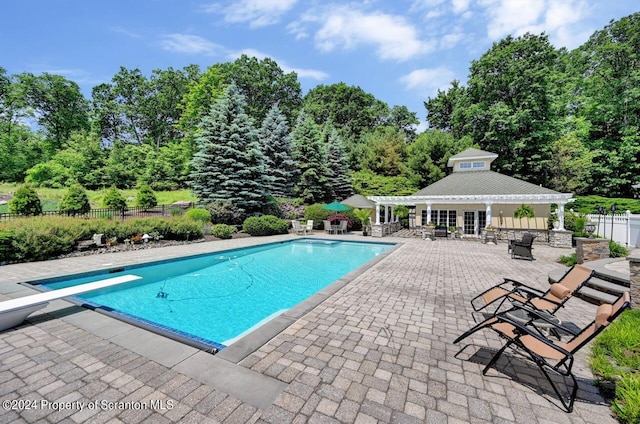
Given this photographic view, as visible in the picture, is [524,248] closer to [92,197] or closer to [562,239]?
[562,239]

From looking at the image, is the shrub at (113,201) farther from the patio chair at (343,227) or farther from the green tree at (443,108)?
the green tree at (443,108)

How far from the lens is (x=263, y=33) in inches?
507

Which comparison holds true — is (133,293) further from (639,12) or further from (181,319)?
(639,12)

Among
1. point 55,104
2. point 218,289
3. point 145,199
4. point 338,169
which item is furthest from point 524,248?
point 55,104

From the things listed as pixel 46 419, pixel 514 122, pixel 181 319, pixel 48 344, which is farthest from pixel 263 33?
pixel 514 122

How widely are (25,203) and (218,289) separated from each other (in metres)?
15.5

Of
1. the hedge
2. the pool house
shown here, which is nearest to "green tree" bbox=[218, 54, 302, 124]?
the pool house

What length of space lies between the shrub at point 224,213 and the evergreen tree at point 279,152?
21.2ft

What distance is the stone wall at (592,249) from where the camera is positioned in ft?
25.1

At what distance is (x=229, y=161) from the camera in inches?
733

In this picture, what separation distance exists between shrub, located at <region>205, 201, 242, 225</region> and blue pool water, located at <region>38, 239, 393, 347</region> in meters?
6.16

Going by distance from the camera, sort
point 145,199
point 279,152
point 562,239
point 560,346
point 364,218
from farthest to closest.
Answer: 1. point 279,152
2. point 145,199
3. point 364,218
4. point 562,239
5. point 560,346

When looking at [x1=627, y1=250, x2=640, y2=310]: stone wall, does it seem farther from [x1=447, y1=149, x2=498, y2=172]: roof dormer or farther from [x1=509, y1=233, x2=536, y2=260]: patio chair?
[x1=447, y1=149, x2=498, y2=172]: roof dormer

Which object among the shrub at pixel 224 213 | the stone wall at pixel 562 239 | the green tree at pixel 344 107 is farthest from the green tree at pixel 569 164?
the shrub at pixel 224 213
